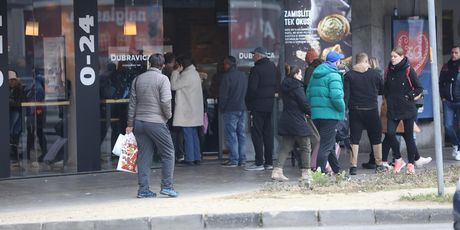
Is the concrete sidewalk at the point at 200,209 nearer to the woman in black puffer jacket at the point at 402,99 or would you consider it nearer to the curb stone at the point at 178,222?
the curb stone at the point at 178,222

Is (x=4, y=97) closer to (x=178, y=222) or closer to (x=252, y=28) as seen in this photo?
(x=252, y=28)

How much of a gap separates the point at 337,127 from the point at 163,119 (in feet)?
10.4

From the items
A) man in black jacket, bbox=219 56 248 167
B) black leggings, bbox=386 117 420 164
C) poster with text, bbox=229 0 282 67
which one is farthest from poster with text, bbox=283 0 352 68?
black leggings, bbox=386 117 420 164

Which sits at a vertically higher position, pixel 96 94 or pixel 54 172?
pixel 96 94

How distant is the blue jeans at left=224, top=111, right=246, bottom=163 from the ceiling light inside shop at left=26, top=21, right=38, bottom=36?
3411 mm

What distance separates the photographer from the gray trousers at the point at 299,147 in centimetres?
1215

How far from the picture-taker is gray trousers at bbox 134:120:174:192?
11016mm

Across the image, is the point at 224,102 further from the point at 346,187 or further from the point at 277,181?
the point at 346,187

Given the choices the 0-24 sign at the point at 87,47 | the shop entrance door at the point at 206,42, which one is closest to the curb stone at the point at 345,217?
the 0-24 sign at the point at 87,47

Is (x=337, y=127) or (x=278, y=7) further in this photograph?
(x=278, y=7)

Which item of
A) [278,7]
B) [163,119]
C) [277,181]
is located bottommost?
[277,181]

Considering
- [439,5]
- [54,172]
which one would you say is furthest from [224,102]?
[439,5]

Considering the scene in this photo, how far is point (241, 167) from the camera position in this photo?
14375 millimetres

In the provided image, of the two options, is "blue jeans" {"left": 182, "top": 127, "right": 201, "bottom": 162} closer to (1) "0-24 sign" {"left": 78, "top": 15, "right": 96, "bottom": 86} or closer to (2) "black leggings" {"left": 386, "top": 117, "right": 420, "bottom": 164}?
(1) "0-24 sign" {"left": 78, "top": 15, "right": 96, "bottom": 86}
